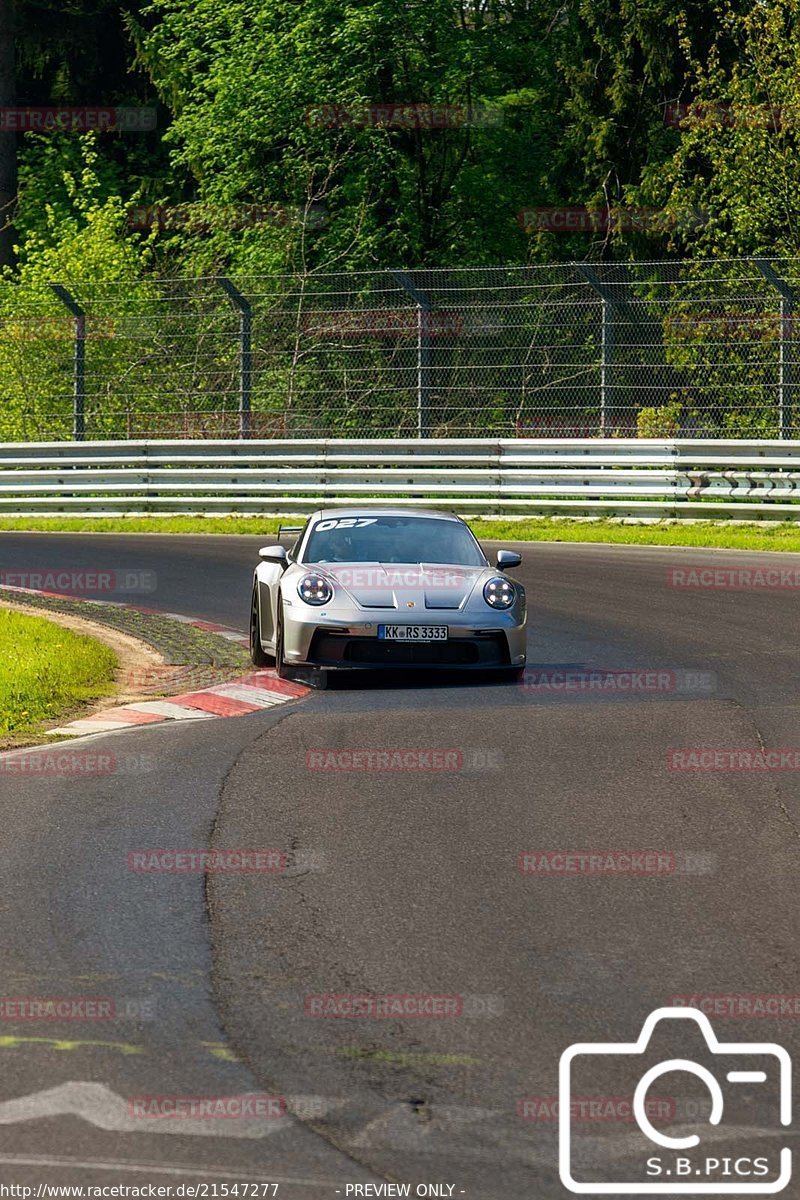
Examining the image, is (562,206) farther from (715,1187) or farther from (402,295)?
(715,1187)

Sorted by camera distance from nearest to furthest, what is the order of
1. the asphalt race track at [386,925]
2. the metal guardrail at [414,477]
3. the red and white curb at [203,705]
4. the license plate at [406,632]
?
the asphalt race track at [386,925] → the red and white curb at [203,705] → the license plate at [406,632] → the metal guardrail at [414,477]

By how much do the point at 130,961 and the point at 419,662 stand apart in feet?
22.4

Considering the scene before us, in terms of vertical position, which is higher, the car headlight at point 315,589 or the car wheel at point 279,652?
the car headlight at point 315,589

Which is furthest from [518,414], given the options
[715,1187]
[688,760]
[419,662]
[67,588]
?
[715,1187]

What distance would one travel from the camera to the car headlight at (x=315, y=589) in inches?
507
